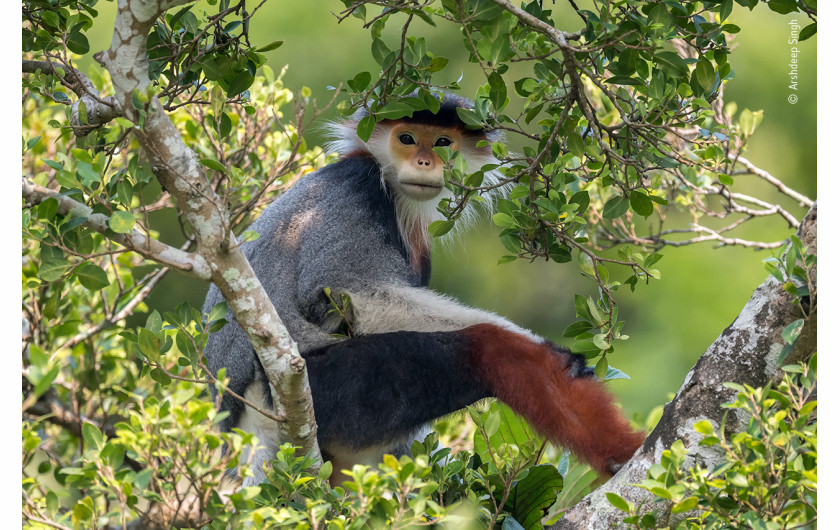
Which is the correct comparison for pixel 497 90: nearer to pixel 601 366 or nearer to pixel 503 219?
pixel 503 219

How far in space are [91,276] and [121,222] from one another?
0.27 m

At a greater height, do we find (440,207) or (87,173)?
(440,207)

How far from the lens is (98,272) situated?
85.2 inches

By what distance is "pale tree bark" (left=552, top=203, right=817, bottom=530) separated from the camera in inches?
84.7

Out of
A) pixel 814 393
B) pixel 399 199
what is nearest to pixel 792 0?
pixel 814 393

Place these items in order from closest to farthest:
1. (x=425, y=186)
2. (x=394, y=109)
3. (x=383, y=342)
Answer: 1. (x=394, y=109)
2. (x=383, y=342)
3. (x=425, y=186)

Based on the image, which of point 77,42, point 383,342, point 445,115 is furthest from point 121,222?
point 445,115

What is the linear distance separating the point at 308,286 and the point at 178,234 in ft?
18.3

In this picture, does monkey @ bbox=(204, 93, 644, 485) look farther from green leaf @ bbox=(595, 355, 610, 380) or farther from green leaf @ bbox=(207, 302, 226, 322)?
green leaf @ bbox=(207, 302, 226, 322)

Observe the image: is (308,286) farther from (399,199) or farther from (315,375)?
(399,199)

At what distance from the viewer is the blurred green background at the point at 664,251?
25.2ft

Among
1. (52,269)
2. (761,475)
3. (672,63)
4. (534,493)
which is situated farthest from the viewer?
(534,493)

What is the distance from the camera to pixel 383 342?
9.67 ft

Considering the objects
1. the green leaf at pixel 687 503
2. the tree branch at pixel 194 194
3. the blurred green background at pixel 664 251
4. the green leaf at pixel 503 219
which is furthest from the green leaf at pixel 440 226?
the blurred green background at pixel 664 251
